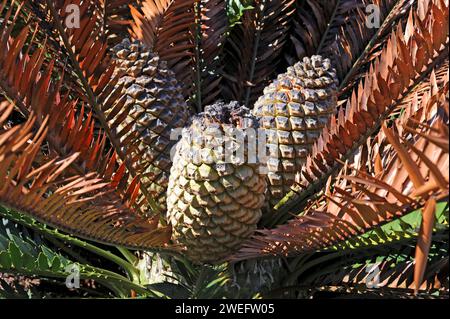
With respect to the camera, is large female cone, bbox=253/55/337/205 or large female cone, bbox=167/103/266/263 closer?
large female cone, bbox=167/103/266/263

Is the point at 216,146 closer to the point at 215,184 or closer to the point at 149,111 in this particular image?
the point at 215,184

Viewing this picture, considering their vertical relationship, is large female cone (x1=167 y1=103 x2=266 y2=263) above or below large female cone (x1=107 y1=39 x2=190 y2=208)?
below

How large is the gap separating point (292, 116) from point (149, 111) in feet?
1.18

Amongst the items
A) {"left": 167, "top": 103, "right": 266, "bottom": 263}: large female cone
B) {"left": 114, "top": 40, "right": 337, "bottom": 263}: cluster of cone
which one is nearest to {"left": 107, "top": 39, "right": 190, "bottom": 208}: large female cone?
{"left": 114, "top": 40, "right": 337, "bottom": 263}: cluster of cone

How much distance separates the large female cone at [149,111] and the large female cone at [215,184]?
0.22 m

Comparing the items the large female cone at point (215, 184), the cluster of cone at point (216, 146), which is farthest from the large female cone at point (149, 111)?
the large female cone at point (215, 184)

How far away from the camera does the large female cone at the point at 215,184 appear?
4.72ft

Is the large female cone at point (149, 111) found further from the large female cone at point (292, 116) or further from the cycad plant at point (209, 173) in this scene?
the large female cone at point (292, 116)

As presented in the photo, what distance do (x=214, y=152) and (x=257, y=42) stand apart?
3.07 feet

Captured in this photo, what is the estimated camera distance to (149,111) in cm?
172

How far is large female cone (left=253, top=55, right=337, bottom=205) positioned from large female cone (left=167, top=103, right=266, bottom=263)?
192 millimetres

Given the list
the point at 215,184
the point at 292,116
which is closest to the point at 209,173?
the point at 215,184

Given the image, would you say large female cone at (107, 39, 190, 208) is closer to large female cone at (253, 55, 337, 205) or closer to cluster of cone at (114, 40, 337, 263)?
cluster of cone at (114, 40, 337, 263)

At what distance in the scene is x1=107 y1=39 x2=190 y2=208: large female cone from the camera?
1719 mm
